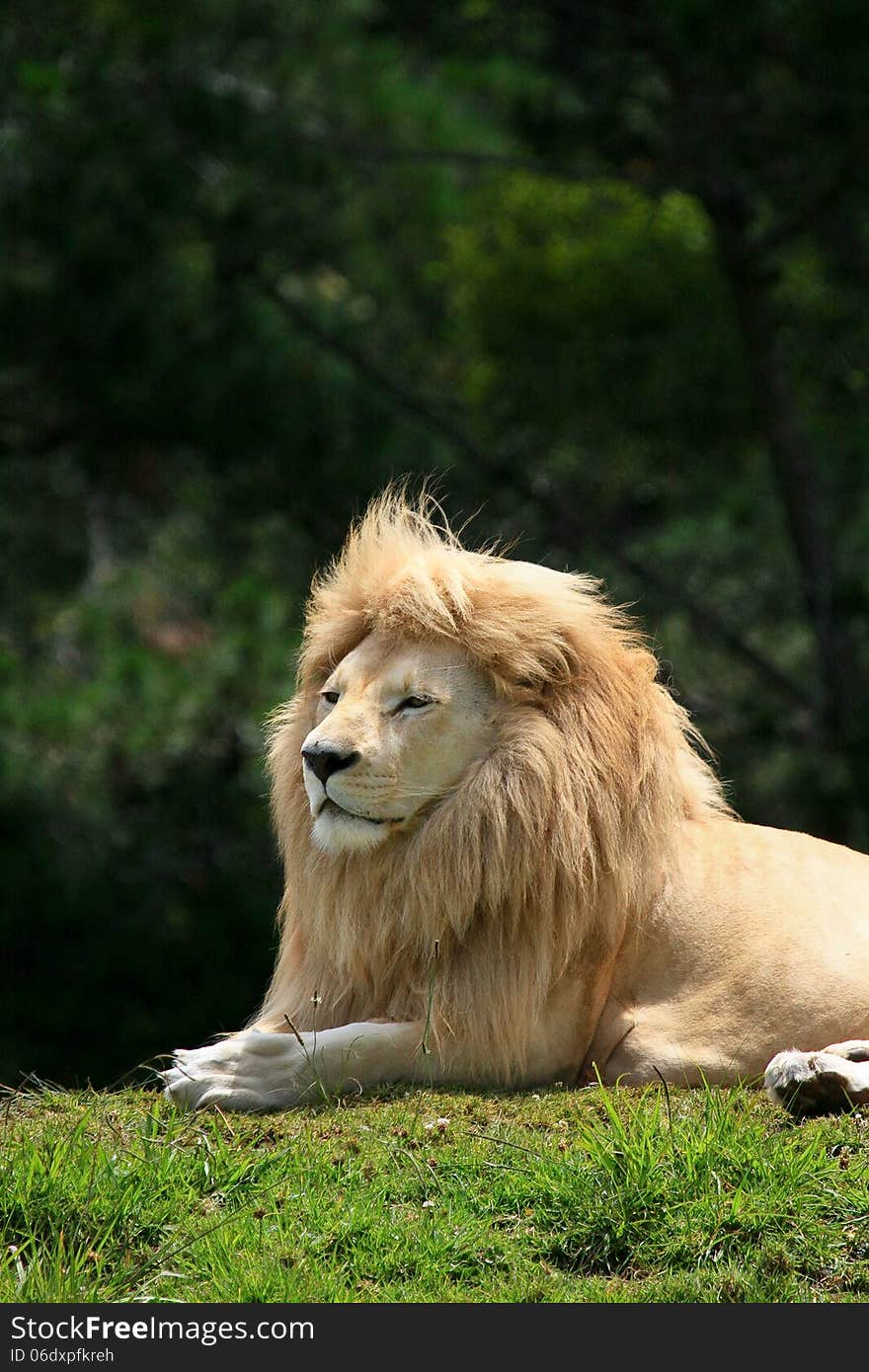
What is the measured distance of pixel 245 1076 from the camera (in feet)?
13.1

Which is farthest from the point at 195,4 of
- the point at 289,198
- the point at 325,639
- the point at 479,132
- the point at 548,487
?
the point at 325,639

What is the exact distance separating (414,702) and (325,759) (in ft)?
0.83

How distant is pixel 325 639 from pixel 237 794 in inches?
281

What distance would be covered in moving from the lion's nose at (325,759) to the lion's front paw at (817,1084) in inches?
42.8

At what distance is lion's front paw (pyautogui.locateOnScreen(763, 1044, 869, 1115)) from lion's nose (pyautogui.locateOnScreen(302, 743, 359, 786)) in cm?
109

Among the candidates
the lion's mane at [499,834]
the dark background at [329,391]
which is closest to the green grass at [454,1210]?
the lion's mane at [499,834]

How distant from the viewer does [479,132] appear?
1692 cm

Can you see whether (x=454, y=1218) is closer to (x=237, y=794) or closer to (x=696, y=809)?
(x=696, y=809)

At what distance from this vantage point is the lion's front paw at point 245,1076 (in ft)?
13.0

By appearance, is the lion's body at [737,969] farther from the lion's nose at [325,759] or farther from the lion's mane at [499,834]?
the lion's nose at [325,759]

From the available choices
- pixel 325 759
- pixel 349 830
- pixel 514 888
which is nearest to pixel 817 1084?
pixel 514 888

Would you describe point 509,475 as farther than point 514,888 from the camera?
Yes

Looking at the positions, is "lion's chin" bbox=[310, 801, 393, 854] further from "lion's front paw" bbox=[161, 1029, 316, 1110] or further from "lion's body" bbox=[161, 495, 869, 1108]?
"lion's front paw" bbox=[161, 1029, 316, 1110]

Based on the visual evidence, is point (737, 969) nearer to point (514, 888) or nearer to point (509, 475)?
point (514, 888)
